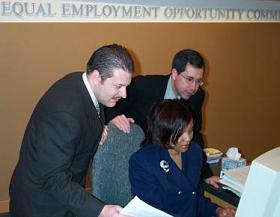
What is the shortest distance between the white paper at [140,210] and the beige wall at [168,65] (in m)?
1.91

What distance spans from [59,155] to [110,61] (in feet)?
1.23

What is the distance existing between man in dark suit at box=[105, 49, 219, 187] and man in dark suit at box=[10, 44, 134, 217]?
0.65 meters

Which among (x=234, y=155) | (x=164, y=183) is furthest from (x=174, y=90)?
(x=164, y=183)

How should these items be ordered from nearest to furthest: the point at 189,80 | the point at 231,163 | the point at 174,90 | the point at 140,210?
the point at 140,210 < the point at 231,163 < the point at 189,80 < the point at 174,90

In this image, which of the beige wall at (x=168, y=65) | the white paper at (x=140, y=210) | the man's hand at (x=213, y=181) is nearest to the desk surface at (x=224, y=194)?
the man's hand at (x=213, y=181)

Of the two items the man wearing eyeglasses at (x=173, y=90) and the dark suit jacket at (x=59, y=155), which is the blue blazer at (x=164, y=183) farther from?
the man wearing eyeglasses at (x=173, y=90)

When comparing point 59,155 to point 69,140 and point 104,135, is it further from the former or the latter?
point 104,135

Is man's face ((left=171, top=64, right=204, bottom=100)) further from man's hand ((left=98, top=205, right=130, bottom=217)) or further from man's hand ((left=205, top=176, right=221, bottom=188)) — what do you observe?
man's hand ((left=98, top=205, right=130, bottom=217))

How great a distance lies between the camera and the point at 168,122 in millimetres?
1647

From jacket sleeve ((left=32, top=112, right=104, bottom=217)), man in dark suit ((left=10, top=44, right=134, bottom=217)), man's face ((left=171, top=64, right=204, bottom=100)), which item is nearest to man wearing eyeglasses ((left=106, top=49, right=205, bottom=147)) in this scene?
man's face ((left=171, top=64, right=204, bottom=100))

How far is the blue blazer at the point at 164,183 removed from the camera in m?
1.61

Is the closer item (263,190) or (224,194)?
(263,190)

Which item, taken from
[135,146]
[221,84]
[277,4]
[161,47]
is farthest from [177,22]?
[135,146]

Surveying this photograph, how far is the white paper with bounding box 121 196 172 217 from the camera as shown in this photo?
1270 millimetres
